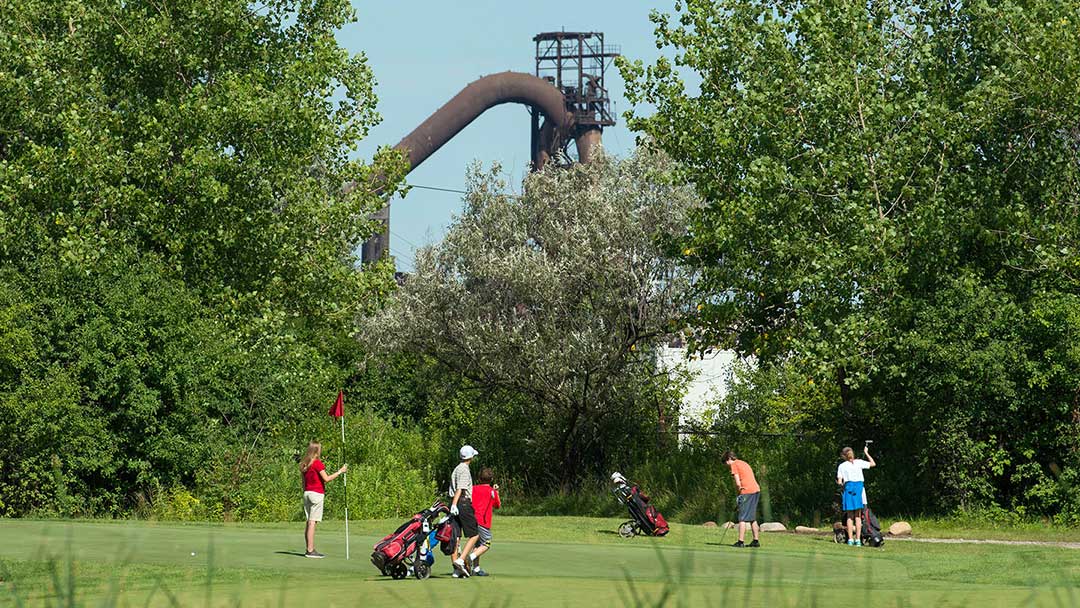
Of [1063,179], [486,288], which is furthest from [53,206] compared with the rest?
[1063,179]

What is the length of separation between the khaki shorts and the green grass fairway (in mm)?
581

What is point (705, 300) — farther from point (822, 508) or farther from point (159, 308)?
point (159, 308)

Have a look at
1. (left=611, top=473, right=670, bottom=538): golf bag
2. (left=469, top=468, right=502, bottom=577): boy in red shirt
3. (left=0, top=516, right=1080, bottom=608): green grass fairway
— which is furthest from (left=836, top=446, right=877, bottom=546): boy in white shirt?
(left=469, top=468, right=502, bottom=577): boy in red shirt

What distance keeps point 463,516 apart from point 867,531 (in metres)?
10.9

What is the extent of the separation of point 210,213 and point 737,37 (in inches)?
502

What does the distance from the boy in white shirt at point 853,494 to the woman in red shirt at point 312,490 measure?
31.1 feet

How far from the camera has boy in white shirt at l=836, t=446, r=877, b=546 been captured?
82.9 ft

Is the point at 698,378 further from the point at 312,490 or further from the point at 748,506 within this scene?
the point at 312,490

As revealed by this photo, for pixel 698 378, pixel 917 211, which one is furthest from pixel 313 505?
pixel 698 378

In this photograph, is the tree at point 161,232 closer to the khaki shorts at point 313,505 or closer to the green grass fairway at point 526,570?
the green grass fairway at point 526,570

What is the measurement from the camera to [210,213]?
34.8 metres

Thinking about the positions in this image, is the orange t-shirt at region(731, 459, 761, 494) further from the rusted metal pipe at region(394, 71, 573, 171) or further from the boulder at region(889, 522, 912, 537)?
the rusted metal pipe at region(394, 71, 573, 171)

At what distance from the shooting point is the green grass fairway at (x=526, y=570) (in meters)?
12.6

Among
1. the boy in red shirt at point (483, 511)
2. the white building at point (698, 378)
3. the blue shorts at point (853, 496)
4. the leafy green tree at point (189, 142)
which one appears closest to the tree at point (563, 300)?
the white building at point (698, 378)
